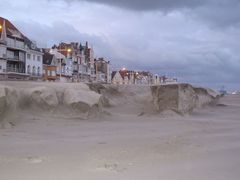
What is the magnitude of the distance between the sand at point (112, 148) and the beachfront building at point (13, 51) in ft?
212

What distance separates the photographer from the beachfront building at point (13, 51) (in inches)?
3263

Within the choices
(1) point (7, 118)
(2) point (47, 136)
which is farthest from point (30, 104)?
(2) point (47, 136)

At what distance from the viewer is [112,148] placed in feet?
40.1

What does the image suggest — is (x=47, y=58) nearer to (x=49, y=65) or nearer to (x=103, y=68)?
(x=49, y=65)

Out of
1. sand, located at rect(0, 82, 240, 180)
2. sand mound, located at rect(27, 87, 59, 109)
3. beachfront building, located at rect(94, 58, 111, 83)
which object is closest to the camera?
sand, located at rect(0, 82, 240, 180)

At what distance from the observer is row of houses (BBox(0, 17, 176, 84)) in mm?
Answer: 84581

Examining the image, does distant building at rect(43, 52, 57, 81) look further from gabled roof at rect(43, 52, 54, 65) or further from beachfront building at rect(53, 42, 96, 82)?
beachfront building at rect(53, 42, 96, 82)

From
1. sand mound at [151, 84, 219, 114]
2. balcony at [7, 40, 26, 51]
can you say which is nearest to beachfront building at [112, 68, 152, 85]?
balcony at [7, 40, 26, 51]

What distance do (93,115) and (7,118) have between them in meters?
4.24

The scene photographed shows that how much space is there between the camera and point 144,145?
12.9 m

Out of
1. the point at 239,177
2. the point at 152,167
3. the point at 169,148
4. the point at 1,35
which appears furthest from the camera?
the point at 1,35

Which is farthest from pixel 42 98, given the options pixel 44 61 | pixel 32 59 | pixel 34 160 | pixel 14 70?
pixel 44 61

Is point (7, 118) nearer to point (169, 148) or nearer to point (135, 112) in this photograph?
point (169, 148)

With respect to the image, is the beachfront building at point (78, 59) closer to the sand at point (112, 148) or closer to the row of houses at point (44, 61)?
the row of houses at point (44, 61)
